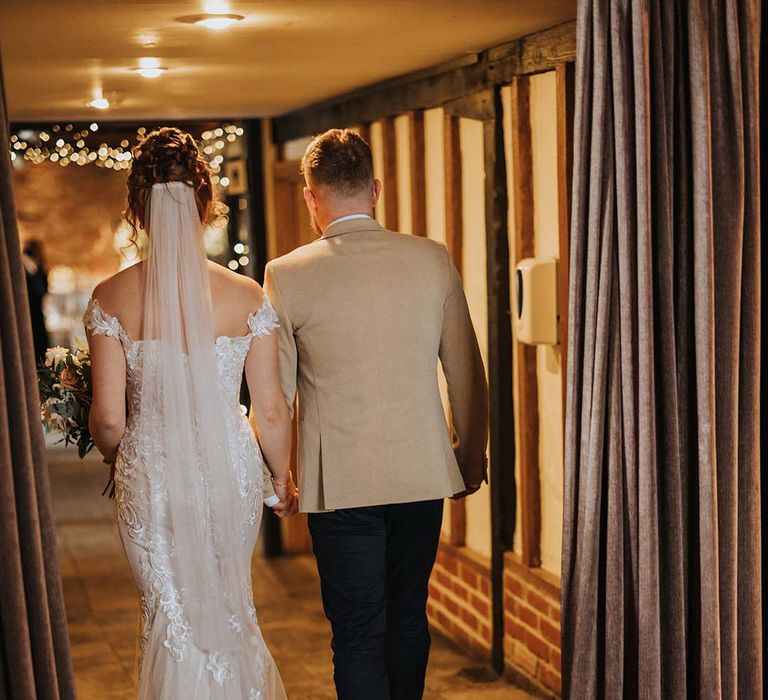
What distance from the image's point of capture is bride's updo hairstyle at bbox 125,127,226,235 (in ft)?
10.2

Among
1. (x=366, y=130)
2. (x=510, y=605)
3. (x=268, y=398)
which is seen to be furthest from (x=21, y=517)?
(x=366, y=130)

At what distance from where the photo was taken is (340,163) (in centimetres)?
308

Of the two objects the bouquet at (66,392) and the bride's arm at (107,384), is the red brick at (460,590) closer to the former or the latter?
the bouquet at (66,392)

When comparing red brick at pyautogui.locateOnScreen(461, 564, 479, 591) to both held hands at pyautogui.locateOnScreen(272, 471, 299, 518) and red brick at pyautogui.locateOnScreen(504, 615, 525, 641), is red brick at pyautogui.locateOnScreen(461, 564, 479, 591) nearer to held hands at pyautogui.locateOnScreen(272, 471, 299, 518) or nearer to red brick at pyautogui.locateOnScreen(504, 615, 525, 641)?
red brick at pyautogui.locateOnScreen(504, 615, 525, 641)

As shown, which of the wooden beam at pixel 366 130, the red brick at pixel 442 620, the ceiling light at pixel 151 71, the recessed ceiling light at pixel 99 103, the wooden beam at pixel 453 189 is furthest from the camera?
the wooden beam at pixel 366 130

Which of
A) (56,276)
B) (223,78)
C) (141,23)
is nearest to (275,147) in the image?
(223,78)

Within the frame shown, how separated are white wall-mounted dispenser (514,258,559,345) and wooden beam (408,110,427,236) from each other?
1.20 m

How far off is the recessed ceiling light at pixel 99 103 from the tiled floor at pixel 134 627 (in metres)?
2.43

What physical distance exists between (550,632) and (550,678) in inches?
6.7

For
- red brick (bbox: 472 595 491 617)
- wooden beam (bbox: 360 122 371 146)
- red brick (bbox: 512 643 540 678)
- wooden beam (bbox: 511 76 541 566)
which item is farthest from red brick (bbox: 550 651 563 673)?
wooden beam (bbox: 360 122 371 146)

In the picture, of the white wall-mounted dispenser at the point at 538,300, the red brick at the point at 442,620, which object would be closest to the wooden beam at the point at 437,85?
the white wall-mounted dispenser at the point at 538,300

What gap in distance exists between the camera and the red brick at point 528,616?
4.29 m

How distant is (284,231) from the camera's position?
6.65 m

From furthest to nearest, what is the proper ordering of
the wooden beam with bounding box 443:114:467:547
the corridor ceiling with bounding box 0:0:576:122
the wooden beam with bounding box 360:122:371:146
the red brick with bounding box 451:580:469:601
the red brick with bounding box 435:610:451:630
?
the wooden beam with bounding box 360:122:371:146
the red brick with bounding box 435:610:451:630
the red brick with bounding box 451:580:469:601
the wooden beam with bounding box 443:114:467:547
the corridor ceiling with bounding box 0:0:576:122
